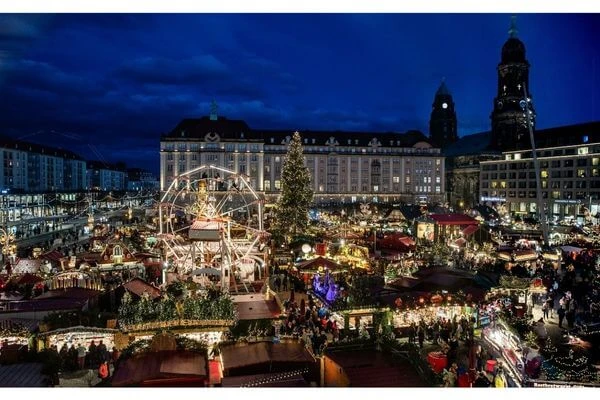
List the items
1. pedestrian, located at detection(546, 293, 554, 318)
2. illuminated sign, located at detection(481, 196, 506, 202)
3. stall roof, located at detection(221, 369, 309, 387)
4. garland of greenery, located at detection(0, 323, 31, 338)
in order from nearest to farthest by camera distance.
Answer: stall roof, located at detection(221, 369, 309, 387) → garland of greenery, located at detection(0, 323, 31, 338) → pedestrian, located at detection(546, 293, 554, 318) → illuminated sign, located at detection(481, 196, 506, 202)

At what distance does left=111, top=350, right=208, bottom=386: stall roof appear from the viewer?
9.37 metres

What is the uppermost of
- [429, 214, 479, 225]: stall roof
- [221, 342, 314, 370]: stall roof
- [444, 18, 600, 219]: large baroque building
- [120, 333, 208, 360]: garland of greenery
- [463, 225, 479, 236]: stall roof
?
[444, 18, 600, 219]: large baroque building

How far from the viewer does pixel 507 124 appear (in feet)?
244

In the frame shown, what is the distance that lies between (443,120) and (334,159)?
38653 mm

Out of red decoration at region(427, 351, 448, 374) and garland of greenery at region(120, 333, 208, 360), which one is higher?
garland of greenery at region(120, 333, 208, 360)

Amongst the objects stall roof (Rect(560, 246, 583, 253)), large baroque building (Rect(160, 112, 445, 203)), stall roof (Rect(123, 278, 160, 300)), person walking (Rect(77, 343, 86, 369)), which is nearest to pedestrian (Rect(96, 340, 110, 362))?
person walking (Rect(77, 343, 86, 369))

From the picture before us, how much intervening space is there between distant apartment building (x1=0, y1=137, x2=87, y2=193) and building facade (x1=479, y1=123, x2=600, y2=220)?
67.4m

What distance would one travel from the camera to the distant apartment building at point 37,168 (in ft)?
261

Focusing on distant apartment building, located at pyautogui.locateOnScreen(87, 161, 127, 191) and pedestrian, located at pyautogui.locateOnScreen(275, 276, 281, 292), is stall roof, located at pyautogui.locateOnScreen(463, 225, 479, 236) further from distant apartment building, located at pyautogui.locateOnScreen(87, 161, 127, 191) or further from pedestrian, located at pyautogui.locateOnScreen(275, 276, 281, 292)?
distant apartment building, located at pyautogui.locateOnScreen(87, 161, 127, 191)

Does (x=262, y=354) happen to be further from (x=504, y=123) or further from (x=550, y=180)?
(x=504, y=123)

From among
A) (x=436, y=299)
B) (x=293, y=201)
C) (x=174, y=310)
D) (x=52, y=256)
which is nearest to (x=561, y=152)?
(x=293, y=201)

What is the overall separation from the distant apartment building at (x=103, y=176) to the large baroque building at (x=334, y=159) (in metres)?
76.1

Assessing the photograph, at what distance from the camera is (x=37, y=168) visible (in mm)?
94688

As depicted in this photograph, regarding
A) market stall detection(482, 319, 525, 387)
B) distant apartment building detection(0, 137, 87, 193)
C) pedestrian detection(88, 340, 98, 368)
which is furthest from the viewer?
distant apartment building detection(0, 137, 87, 193)
